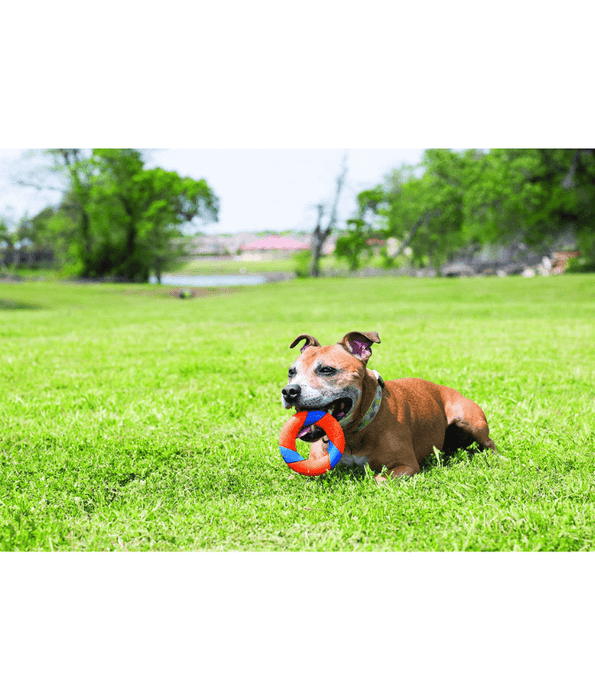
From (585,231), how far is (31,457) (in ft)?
117

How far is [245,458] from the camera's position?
13.9 ft

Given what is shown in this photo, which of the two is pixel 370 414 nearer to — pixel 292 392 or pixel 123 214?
pixel 292 392

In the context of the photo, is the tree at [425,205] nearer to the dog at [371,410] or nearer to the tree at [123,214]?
the tree at [123,214]

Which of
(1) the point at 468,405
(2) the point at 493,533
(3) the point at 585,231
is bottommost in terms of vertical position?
(2) the point at 493,533

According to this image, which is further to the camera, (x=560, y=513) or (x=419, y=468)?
(x=419, y=468)

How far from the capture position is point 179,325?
43.4 ft

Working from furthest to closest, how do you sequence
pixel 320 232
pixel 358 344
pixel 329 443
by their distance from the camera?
pixel 320 232 → pixel 358 344 → pixel 329 443

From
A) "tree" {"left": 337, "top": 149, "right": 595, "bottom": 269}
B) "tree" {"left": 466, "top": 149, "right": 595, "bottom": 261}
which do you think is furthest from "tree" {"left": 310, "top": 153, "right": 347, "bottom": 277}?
"tree" {"left": 466, "top": 149, "right": 595, "bottom": 261}

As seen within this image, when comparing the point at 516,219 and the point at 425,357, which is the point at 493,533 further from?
the point at 516,219

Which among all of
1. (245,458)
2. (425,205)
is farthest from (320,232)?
(245,458)

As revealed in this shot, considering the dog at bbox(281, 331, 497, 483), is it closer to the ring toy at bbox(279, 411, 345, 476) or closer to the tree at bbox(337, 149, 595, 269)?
the ring toy at bbox(279, 411, 345, 476)

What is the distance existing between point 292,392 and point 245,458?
3.41 ft

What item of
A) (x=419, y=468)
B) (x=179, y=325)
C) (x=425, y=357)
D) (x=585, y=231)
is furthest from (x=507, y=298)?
(x=419, y=468)

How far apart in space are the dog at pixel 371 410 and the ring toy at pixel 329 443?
0.07 metres
